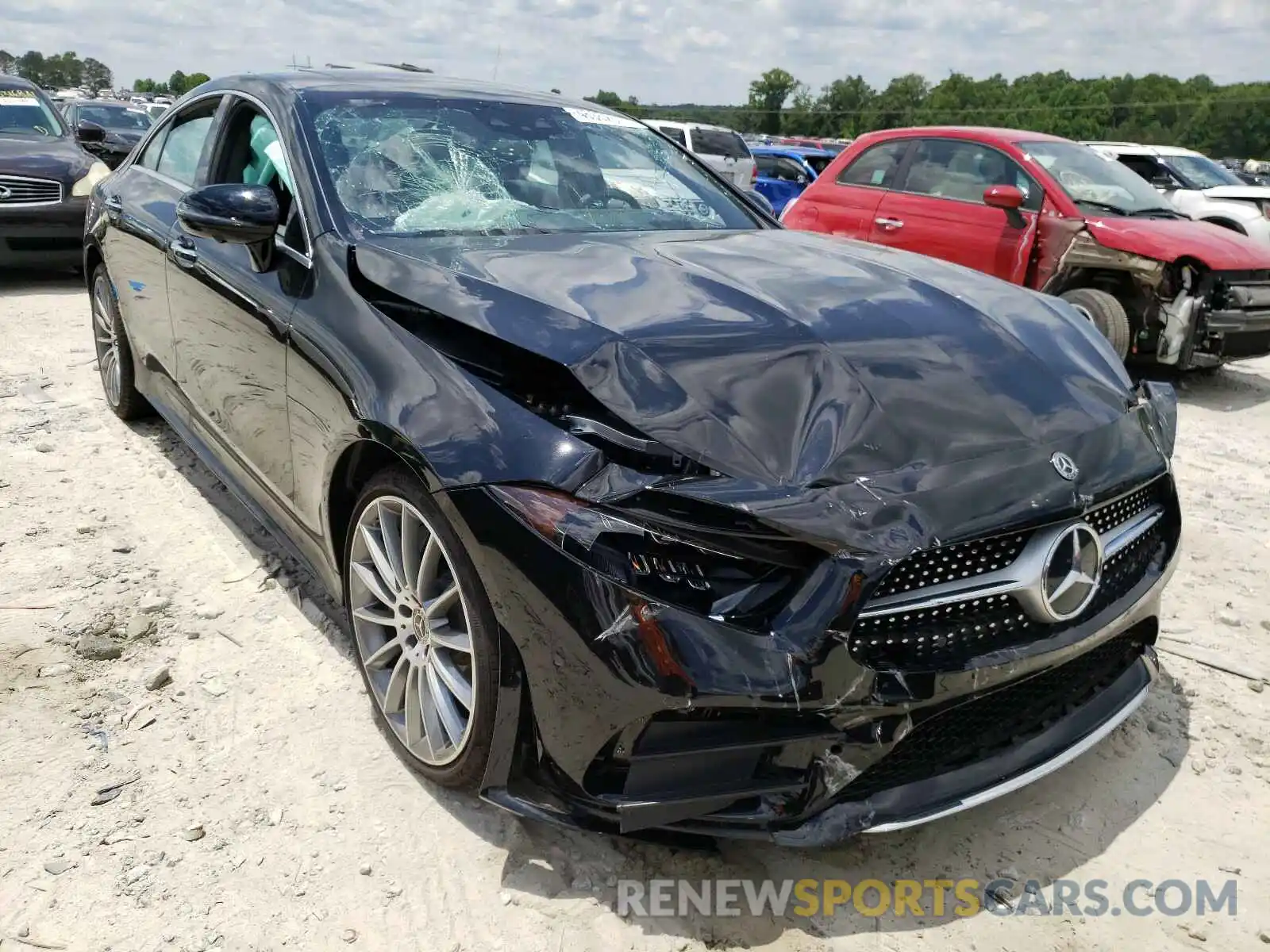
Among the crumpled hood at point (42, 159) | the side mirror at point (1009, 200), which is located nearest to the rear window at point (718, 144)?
the crumpled hood at point (42, 159)

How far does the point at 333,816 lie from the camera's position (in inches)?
91.7

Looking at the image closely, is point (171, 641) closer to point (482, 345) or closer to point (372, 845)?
point (372, 845)

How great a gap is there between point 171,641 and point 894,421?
2.25 meters

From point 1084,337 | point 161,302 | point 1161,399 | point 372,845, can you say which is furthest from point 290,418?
point 1161,399

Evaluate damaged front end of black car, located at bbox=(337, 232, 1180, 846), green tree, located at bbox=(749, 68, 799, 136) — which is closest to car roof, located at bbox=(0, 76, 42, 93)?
damaged front end of black car, located at bbox=(337, 232, 1180, 846)

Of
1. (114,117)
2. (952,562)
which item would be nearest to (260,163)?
(952,562)

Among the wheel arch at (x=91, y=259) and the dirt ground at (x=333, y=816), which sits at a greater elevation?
the wheel arch at (x=91, y=259)

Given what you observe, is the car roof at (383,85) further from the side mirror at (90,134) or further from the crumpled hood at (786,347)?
the side mirror at (90,134)

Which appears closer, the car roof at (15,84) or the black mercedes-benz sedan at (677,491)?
the black mercedes-benz sedan at (677,491)

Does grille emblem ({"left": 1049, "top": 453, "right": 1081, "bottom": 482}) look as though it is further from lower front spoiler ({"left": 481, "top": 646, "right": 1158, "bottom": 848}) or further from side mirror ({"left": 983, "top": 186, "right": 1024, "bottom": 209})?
side mirror ({"left": 983, "top": 186, "right": 1024, "bottom": 209})

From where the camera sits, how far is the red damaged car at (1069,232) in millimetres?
6293

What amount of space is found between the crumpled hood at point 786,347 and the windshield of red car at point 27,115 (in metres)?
8.70

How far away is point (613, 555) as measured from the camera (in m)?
1.84

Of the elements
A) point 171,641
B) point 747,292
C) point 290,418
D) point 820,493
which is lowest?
point 171,641
